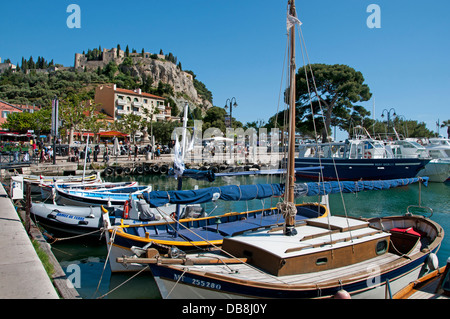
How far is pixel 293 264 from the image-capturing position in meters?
7.19

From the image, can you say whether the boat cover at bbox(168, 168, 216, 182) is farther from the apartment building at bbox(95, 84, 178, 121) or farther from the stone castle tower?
the stone castle tower

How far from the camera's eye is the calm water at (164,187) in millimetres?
9820

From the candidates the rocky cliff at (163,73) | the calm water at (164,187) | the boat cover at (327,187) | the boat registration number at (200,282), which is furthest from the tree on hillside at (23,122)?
the rocky cliff at (163,73)

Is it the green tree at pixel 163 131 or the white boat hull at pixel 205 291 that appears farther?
the green tree at pixel 163 131

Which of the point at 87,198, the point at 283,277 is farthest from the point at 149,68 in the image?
the point at 283,277

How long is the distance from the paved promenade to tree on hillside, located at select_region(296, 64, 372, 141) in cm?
4778

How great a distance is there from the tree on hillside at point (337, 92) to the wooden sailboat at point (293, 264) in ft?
147

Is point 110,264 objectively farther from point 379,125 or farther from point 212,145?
point 379,125

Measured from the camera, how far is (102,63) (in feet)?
483

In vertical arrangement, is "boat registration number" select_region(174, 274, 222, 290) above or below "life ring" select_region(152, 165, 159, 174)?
below

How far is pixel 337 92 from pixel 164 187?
3608 cm

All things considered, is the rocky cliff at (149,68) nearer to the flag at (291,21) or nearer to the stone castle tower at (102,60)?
the stone castle tower at (102,60)

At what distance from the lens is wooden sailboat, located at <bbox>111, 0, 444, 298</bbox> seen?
21.9ft

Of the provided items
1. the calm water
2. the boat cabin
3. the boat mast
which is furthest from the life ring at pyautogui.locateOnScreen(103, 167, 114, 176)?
the boat mast
